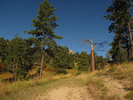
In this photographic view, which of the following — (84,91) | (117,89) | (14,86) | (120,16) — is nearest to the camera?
(117,89)

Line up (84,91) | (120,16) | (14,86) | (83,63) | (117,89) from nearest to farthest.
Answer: (117,89) → (84,91) → (14,86) → (120,16) → (83,63)

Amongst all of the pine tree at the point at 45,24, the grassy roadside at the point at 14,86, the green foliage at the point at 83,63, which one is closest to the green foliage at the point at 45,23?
the pine tree at the point at 45,24

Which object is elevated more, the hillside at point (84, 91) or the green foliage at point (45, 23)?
the green foliage at point (45, 23)

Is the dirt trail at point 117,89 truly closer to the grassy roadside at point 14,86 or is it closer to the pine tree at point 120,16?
the grassy roadside at point 14,86

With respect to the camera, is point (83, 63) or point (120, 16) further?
point (83, 63)

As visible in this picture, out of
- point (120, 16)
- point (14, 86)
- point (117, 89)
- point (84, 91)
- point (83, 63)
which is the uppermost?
point (120, 16)

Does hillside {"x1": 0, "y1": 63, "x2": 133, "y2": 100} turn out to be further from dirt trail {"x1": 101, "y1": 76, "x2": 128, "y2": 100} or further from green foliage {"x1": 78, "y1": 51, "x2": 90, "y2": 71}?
green foliage {"x1": 78, "y1": 51, "x2": 90, "y2": 71}

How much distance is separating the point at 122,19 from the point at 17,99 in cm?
1227

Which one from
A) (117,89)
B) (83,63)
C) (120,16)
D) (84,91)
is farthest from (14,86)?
(83,63)

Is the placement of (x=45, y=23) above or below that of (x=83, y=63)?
above

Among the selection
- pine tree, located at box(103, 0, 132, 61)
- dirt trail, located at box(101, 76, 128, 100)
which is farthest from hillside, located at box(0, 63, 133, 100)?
pine tree, located at box(103, 0, 132, 61)

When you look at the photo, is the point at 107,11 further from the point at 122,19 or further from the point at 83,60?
the point at 83,60

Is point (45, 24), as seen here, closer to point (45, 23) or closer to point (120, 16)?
point (45, 23)

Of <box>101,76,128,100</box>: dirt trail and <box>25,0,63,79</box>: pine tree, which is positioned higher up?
<box>25,0,63,79</box>: pine tree
